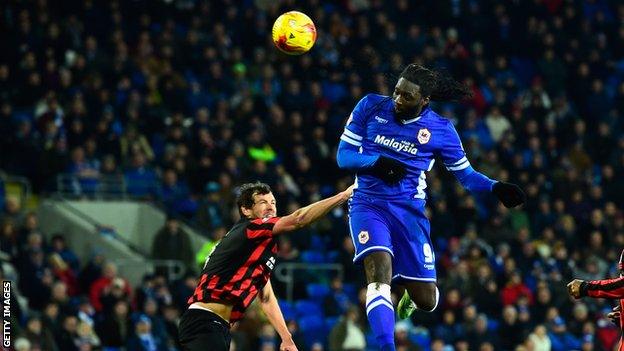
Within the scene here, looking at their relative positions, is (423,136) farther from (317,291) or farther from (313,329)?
(317,291)

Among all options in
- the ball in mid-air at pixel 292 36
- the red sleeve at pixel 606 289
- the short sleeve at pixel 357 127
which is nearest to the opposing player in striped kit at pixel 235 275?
the short sleeve at pixel 357 127

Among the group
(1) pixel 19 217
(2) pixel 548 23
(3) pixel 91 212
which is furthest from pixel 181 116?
(2) pixel 548 23

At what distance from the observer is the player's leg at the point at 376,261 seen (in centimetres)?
910

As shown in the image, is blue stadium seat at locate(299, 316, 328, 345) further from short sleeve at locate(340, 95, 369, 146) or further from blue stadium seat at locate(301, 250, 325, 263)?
short sleeve at locate(340, 95, 369, 146)

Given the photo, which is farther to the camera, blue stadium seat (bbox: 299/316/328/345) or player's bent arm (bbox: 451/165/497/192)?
blue stadium seat (bbox: 299/316/328/345)

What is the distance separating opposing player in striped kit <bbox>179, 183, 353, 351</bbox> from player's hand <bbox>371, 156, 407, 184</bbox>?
27 centimetres

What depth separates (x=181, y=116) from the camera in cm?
1898

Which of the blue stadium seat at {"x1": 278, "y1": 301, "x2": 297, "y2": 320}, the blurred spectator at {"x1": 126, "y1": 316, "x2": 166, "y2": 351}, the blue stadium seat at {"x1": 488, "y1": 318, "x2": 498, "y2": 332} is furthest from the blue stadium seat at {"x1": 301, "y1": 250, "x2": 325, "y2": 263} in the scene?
the blurred spectator at {"x1": 126, "y1": 316, "x2": 166, "y2": 351}

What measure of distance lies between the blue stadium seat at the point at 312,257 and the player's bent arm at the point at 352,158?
8.73m

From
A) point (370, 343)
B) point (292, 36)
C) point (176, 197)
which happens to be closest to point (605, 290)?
point (292, 36)

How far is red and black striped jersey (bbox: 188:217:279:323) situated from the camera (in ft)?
30.3

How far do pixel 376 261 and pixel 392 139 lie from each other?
96 cm

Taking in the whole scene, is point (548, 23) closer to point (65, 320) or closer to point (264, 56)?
point (264, 56)

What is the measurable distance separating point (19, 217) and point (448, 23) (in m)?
10.2
